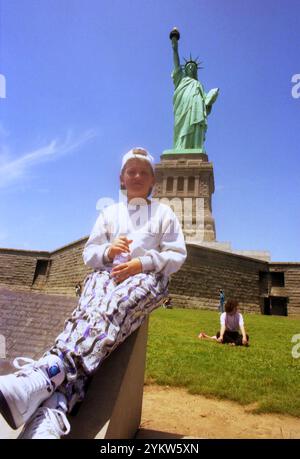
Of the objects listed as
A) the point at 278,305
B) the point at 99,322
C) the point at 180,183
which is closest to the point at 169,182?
the point at 180,183

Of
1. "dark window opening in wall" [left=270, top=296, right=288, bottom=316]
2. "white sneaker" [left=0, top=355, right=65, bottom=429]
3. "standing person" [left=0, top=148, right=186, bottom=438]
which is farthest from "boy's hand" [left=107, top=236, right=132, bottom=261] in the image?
"dark window opening in wall" [left=270, top=296, right=288, bottom=316]

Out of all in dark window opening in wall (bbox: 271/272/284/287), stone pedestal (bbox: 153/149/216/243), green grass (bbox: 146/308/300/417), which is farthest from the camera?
stone pedestal (bbox: 153/149/216/243)

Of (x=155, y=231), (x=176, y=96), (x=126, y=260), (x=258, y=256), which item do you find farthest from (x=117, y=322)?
(x=176, y=96)

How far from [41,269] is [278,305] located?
65.8 ft

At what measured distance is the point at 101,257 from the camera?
2391 millimetres

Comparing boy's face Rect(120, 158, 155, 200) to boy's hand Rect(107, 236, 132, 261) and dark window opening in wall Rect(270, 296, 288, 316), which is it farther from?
dark window opening in wall Rect(270, 296, 288, 316)

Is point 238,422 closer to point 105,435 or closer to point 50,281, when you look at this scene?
point 105,435

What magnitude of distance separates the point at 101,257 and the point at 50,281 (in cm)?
2620

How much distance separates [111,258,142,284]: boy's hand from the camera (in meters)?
2.17

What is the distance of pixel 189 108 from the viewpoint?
31.3 m

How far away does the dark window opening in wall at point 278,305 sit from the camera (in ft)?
77.2

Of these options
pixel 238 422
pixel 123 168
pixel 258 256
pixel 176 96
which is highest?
pixel 176 96

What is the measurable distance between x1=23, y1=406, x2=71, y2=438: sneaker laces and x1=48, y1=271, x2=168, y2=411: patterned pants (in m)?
0.15

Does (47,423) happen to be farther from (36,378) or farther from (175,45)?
(175,45)
